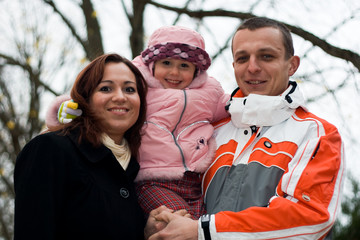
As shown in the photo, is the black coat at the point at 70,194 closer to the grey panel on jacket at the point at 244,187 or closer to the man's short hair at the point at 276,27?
the grey panel on jacket at the point at 244,187

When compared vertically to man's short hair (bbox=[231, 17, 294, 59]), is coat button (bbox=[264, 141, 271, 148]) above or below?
below

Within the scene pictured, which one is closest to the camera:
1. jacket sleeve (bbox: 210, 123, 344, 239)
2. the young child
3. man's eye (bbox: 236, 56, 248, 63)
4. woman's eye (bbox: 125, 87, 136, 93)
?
jacket sleeve (bbox: 210, 123, 344, 239)

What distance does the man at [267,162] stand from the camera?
2455mm

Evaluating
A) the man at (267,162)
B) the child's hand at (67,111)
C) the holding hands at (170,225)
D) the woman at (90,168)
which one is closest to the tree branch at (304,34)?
the man at (267,162)

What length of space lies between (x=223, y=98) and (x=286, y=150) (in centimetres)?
86

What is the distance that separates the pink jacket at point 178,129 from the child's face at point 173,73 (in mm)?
55

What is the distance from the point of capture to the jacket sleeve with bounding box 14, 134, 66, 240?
233 centimetres

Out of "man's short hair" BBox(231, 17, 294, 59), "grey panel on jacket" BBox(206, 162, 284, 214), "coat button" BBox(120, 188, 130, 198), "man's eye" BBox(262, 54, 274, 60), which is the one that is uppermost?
"man's short hair" BBox(231, 17, 294, 59)

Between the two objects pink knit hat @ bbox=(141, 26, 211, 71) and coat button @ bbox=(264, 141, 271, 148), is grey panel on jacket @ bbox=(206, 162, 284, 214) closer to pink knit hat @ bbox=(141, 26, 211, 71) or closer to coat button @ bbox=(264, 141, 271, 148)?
coat button @ bbox=(264, 141, 271, 148)

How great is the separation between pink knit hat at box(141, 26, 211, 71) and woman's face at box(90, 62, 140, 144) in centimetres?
36

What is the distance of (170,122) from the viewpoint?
312cm

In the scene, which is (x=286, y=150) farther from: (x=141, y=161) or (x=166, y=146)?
(x=141, y=161)

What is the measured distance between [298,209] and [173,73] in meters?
1.43

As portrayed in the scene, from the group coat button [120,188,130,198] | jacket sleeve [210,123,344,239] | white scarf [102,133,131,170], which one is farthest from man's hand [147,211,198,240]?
white scarf [102,133,131,170]
